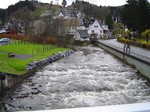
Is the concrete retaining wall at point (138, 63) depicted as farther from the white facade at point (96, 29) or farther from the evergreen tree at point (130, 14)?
the white facade at point (96, 29)

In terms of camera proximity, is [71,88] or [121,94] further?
[71,88]

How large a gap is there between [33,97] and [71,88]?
123 inches

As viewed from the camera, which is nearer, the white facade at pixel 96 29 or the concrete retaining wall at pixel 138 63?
the concrete retaining wall at pixel 138 63

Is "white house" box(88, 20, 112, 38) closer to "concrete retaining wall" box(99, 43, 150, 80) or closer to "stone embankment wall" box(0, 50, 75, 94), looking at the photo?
"concrete retaining wall" box(99, 43, 150, 80)

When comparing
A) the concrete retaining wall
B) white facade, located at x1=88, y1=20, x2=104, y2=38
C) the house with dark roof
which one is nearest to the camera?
the concrete retaining wall

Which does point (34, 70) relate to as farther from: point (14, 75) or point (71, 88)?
point (71, 88)

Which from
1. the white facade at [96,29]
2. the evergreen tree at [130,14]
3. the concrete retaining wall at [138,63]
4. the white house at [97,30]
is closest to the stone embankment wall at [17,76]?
the concrete retaining wall at [138,63]

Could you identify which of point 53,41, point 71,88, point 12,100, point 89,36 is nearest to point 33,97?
point 12,100

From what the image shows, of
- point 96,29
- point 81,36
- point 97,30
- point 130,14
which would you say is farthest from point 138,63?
point 97,30

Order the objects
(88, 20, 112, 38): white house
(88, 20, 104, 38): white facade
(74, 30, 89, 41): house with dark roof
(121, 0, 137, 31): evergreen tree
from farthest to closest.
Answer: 1. (88, 20, 104, 38): white facade
2. (88, 20, 112, 38): white house
3. (74, 30, 89, 41): house with dark roof
4. (121, 0, 137, 31): evergreen tree

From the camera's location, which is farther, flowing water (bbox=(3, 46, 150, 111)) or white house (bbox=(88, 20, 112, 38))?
white house (bbox=(88, 20, 112, 38))

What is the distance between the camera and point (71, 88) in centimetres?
1850

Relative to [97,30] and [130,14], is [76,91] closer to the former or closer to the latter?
[130,14]

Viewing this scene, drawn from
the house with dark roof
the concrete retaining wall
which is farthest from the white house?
the concrete retaining wall
